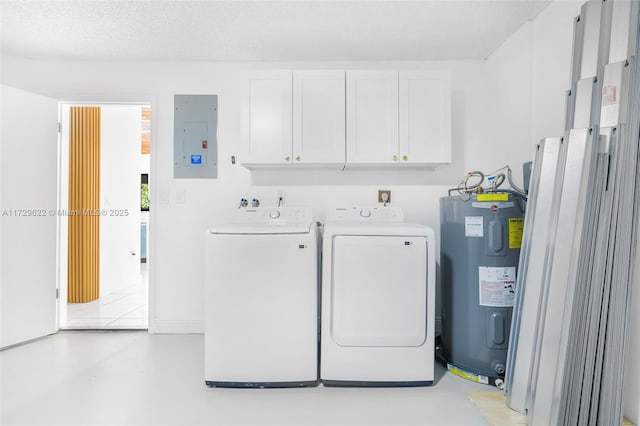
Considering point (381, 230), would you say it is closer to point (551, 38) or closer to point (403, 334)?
point (403, 334)

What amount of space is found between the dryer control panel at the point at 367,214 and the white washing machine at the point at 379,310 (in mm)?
662

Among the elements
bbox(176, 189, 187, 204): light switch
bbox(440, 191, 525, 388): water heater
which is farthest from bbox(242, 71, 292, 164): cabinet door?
bbox(440, 191, 525, 388): water heater

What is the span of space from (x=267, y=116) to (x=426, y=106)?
122cm

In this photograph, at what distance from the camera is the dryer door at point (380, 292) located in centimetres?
192

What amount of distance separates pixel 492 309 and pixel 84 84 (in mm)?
3684

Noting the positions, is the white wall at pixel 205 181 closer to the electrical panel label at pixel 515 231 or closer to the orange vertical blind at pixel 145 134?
the electrical panel label at pixel 515 231

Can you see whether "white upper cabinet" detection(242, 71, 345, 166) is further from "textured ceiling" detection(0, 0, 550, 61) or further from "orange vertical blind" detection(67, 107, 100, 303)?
"orange vertical blind" detection(67, 107, 100, 303)

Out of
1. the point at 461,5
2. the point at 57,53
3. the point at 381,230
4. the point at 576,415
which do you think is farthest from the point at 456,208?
the point at 57,53

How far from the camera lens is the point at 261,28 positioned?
7.91ft

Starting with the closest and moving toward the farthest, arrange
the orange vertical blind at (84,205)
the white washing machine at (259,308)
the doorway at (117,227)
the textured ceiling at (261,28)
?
the white washing machine at (259,308) → the textured ceiling at (261,28) → the doorway at (117,227) → the orange vertical blind at (84,205)

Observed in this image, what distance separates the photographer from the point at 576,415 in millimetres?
1438

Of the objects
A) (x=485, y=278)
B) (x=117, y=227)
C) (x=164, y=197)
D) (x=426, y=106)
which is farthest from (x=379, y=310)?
(x=117, y=227)

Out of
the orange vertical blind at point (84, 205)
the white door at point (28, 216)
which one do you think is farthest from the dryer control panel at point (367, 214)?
the orange vertical blind at point (84, 205)

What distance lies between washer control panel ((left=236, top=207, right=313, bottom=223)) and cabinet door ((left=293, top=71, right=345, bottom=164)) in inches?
19.3
